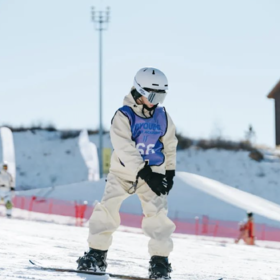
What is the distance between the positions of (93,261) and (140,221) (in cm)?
1994

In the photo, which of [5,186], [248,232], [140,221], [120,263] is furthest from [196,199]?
[120,263]

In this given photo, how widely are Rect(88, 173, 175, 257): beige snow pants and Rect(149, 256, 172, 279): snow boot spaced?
4 cm

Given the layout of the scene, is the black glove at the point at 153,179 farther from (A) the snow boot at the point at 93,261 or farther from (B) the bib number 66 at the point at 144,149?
(A) the snow boot at the point at 93,261

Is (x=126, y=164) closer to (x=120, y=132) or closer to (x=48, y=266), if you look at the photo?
(x=120, y=132)

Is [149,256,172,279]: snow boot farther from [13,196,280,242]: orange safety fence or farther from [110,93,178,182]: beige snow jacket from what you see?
[13,196,280,242]: orange safety fence

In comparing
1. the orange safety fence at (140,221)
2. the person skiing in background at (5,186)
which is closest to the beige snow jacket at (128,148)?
the person skiing in background at (5,186)

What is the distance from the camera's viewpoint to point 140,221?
85.9ft

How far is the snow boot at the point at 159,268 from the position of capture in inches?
247

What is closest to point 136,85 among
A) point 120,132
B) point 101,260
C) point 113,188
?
point 120,132

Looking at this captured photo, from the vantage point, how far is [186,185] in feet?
120

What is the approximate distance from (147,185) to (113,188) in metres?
0.27

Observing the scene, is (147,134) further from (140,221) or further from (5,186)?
(140,221)

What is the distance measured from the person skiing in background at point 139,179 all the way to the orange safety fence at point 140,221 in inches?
714

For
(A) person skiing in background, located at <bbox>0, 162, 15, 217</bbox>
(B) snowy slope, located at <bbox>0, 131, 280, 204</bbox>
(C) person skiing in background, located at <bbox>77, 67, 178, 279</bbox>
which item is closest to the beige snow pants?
(C) person skiing in background, located at <bbox>77, 67, 178, 279</bbox>
